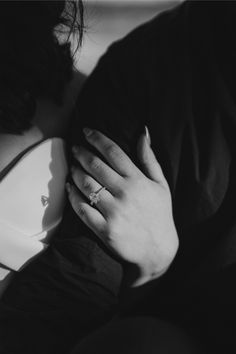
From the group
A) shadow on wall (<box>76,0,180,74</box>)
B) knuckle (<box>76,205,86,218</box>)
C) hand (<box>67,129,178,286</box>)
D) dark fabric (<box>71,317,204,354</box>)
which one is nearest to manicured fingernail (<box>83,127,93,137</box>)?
hand (<box>67,129,178,286</box>)

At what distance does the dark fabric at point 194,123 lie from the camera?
66 cm

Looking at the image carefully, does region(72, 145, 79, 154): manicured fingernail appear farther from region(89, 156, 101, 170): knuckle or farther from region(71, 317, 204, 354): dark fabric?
region(71, 317, 204, 354): dark fabric

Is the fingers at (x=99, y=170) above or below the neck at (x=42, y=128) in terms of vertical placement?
below

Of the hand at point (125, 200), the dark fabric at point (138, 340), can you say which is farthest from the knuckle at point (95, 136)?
the dark fabric at point (138, 340)

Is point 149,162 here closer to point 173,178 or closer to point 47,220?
point 173,178

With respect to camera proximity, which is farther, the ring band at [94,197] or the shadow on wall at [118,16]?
the shadow on wall at [118,16]

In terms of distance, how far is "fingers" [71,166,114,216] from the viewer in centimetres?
66

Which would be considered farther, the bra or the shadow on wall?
the shadow on wall

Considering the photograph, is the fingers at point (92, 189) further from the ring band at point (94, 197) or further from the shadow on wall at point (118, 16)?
the shadow on wall at point (118, 16)

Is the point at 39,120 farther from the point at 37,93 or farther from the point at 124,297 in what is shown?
the point at 124,297

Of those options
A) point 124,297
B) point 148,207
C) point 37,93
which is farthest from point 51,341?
point 37,93

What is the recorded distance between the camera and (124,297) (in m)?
0.72

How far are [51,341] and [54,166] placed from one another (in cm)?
26

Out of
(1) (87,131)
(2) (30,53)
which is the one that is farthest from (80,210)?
(2) (30,53)
